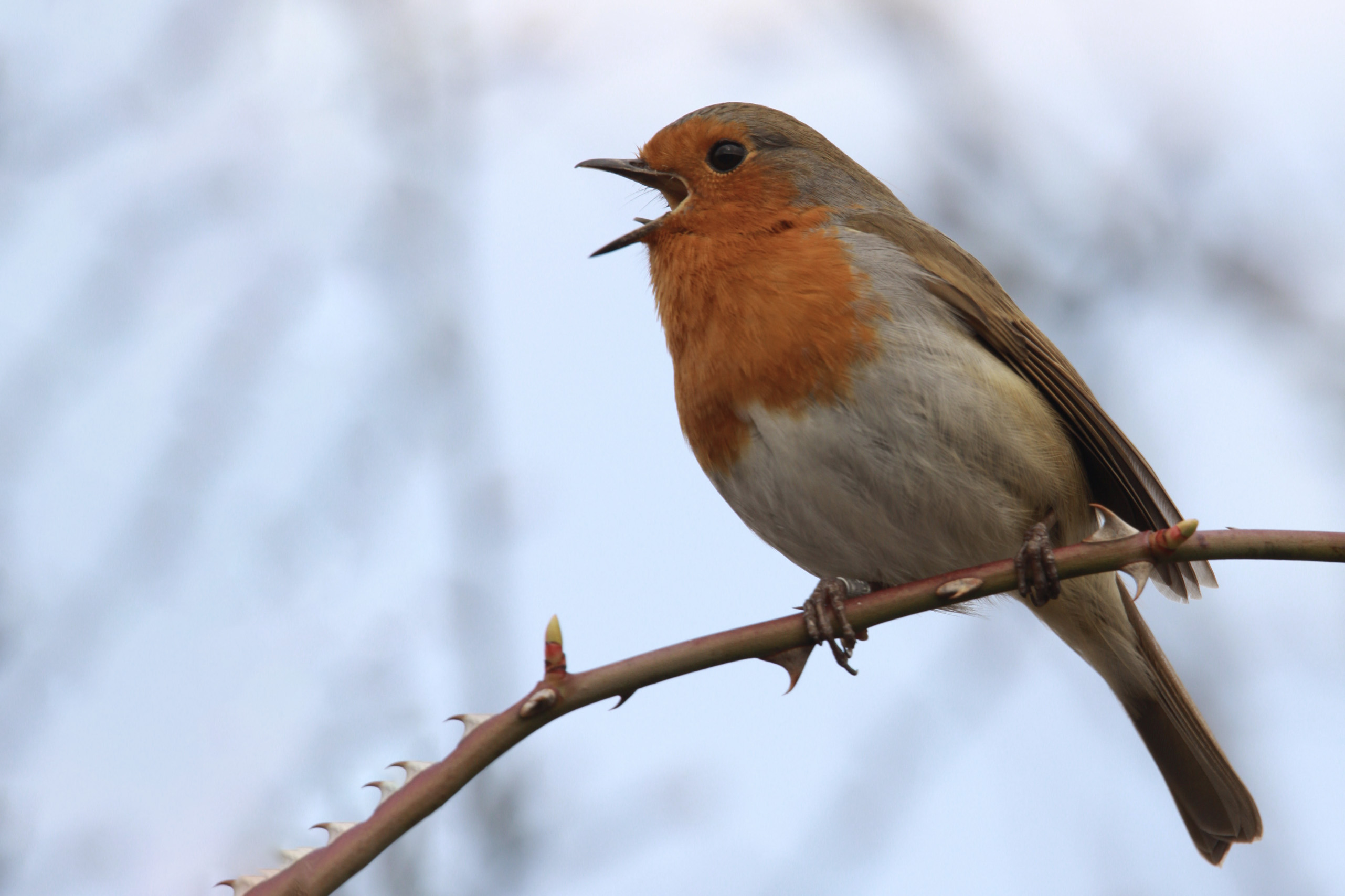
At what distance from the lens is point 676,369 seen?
3268 mm

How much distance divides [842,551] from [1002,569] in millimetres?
1150

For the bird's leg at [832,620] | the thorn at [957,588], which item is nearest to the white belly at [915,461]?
the bird's leg at [832,620]

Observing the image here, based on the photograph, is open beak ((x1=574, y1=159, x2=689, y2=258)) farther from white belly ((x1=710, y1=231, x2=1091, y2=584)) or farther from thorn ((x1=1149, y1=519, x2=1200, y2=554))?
thorn ((x1=1149, y1=519, x2=1200, y2=554))

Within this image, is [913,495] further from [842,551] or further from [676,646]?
[676,646]

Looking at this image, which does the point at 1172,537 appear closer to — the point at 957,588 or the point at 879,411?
the point at 957,588

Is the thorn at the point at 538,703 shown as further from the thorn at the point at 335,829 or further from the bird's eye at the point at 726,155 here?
the bird's eye at the point at 726,155

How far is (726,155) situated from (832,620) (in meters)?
1.52

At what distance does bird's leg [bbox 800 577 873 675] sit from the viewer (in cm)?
259

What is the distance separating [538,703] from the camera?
1615 millimetres

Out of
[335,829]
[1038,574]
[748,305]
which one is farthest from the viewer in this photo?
[748,305]

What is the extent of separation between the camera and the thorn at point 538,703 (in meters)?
1.60

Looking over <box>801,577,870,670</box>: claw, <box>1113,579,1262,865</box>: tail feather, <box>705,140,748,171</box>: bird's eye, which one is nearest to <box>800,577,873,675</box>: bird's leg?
<box>801,577,870,670</box>: claw

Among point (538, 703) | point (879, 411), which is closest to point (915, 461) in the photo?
point (879, 411)

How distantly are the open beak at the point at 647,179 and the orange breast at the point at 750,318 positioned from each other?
0.13 feet
